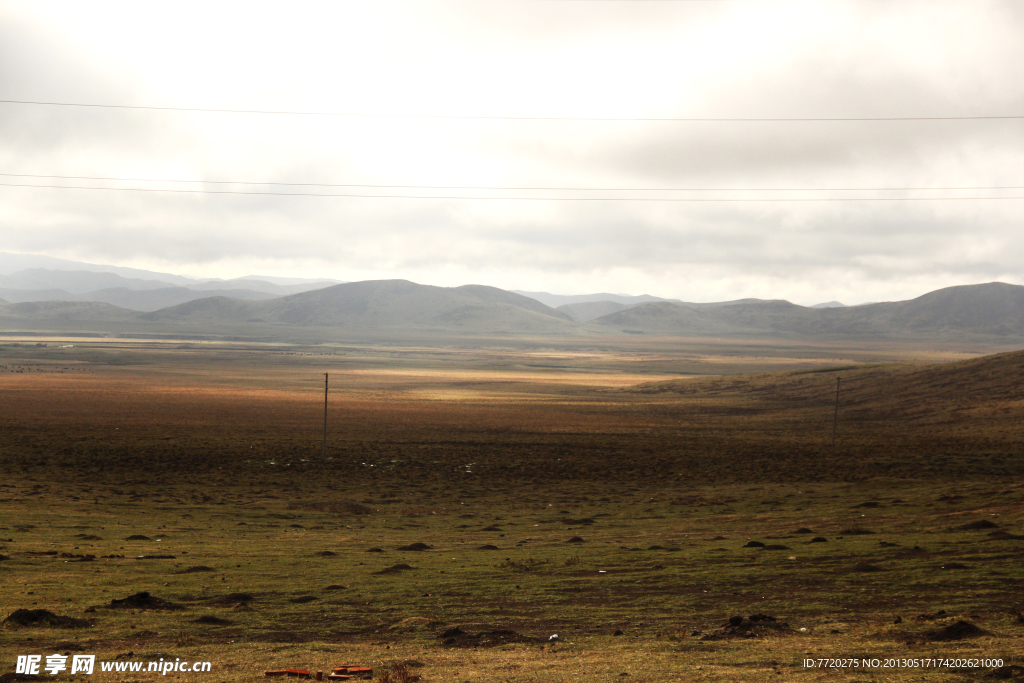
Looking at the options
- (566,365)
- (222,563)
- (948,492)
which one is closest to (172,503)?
(222,563)

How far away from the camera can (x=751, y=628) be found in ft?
38.6

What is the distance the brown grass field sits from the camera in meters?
10.9

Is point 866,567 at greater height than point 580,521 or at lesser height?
greater

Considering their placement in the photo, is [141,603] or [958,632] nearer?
[958,632]

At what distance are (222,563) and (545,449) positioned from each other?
30.2 metres

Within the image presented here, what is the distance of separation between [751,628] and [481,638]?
4.20m

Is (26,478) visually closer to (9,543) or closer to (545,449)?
(9,543)

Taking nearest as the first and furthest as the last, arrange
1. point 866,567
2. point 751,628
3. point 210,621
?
point 751,628, point 210,621, point 866,567

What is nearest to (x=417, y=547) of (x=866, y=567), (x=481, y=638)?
(x=481, y=638)

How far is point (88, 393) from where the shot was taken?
81.2 meters

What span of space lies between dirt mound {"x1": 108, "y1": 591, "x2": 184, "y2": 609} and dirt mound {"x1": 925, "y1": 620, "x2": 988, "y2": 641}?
1270 cm

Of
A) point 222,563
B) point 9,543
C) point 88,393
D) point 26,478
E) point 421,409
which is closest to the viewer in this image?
point 222,563

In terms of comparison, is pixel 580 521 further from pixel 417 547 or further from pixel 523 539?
pixel 417 547

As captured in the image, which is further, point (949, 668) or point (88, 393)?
point (88, 393)
